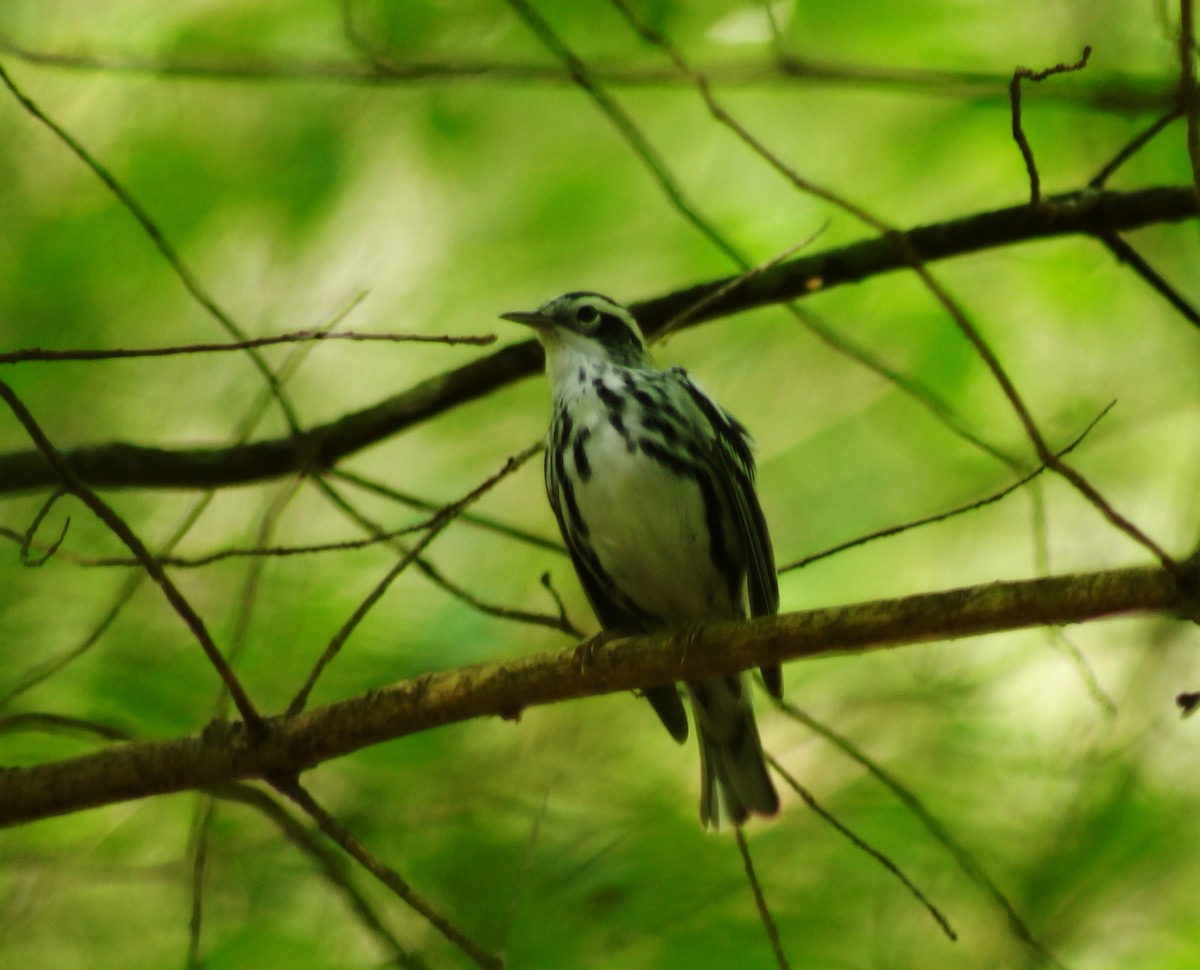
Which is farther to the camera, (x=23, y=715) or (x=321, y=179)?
(x=321, y=179)

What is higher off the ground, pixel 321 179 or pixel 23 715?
pixel 321 179

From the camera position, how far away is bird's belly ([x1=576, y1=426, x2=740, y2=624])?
13.9 feet

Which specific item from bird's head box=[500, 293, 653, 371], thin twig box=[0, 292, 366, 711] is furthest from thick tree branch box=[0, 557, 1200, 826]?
bird's head box=[500, 293, 653, 371]

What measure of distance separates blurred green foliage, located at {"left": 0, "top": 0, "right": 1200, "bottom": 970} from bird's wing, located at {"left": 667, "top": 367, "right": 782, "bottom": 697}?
64 cm

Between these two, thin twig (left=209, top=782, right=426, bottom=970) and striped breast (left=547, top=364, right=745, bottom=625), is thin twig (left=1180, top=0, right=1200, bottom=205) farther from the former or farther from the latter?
thin twig (left=209, top=782, right=426, bottom=970)

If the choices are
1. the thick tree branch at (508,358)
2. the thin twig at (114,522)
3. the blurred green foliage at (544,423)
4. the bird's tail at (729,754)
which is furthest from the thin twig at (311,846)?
the bird's tail at (729,754)

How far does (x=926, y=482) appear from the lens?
5176mm

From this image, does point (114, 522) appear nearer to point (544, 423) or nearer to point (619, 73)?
point (619, 73)

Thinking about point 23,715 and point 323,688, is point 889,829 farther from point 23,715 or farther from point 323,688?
point 23,715

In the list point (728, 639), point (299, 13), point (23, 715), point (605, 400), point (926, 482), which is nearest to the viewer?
point (728, 639)

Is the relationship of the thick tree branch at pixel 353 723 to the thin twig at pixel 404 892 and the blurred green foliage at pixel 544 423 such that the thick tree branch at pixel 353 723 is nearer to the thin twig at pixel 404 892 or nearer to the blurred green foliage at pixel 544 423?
the thin twig at pixel 404 892

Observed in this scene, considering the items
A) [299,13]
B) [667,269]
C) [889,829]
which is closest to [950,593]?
[889,829]

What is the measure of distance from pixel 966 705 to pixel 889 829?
0.78 meters

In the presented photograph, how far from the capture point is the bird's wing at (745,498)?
4270mm
